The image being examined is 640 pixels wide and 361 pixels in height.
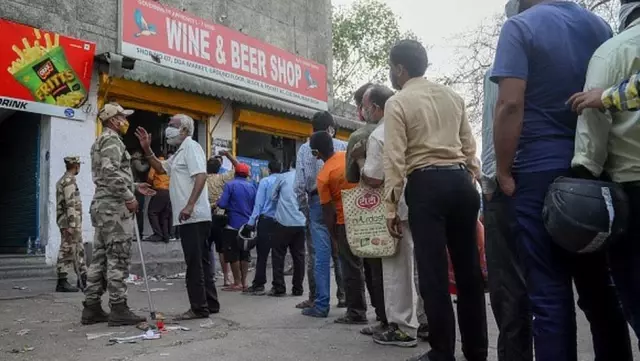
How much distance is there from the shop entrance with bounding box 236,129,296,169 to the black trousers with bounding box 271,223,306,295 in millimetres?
6268

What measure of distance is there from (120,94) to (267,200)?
4263mm

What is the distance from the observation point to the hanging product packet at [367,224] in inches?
168

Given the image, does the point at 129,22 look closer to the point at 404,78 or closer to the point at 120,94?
the point at 120,94

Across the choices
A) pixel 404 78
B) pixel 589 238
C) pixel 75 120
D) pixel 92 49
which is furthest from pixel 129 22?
pixel 589 238

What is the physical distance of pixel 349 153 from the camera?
463 cm

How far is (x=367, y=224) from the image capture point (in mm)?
4422

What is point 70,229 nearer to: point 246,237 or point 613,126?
point 246,237

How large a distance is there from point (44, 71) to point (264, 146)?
6240mm

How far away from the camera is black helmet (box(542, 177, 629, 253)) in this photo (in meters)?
2.25

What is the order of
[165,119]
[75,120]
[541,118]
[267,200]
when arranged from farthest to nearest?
1. [165,119]
2. [75,120]
3. [267,200]
4. [541,118]

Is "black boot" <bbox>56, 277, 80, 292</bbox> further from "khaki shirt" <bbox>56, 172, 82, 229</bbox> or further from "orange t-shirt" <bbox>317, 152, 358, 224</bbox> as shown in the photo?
"orange t-shirt" <bbox>317, 152, 358, 224</bbox>

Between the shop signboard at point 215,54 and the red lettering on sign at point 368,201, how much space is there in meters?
7.57

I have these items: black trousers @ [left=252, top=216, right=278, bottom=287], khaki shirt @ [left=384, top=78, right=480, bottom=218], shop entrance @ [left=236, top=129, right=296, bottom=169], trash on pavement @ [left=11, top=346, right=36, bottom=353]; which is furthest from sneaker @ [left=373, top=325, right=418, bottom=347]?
shop entrance @ [left=236, top=129, right=296, bottom=169]

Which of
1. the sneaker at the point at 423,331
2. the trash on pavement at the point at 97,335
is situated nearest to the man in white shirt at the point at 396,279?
the sneaker at the point at 423,331
